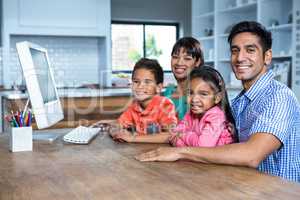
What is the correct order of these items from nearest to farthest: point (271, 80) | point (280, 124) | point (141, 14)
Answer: point (280, 124) → point (271, 80) → point (141, 14)

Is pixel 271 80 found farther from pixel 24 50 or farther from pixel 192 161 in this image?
pixel 24 50

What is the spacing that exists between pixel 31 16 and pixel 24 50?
2750 millimetres

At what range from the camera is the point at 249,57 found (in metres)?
1.42

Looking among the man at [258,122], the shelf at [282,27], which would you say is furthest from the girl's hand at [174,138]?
the shelf at [282,27]

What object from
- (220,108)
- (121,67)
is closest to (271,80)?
(220,108)

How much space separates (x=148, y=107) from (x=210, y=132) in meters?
0.54

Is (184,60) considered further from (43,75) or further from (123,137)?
(43,75)

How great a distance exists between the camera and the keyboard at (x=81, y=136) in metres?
1.64

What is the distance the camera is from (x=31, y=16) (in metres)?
4.12

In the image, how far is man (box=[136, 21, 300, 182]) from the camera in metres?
1.18

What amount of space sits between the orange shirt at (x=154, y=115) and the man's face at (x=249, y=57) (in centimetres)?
47

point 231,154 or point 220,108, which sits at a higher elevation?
point 220,108

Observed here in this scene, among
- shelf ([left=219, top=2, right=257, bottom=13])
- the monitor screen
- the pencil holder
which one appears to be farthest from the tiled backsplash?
the pencil holder

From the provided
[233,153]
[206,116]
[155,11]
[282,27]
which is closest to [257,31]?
[206,116]
